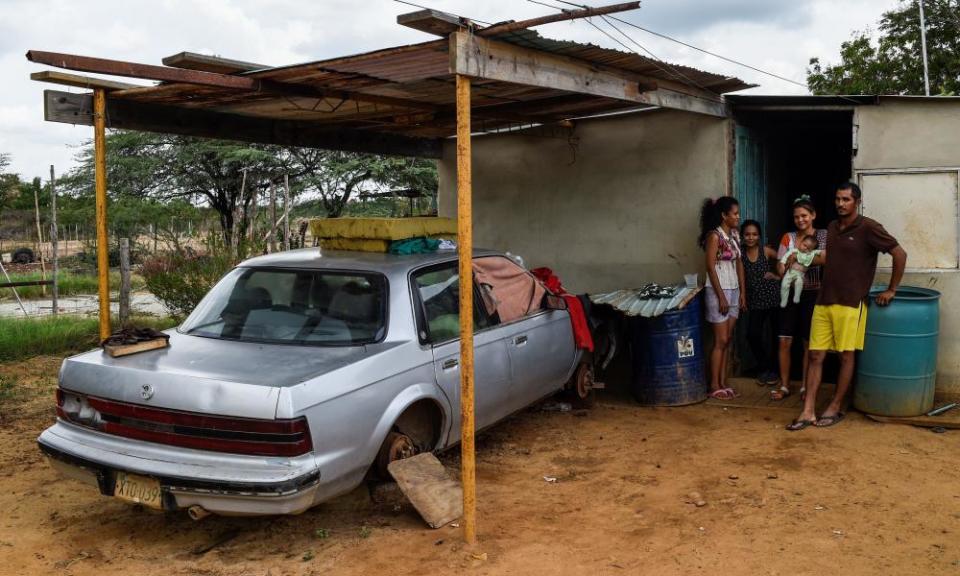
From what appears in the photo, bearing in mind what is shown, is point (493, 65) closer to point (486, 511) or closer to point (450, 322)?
point (450, 322)

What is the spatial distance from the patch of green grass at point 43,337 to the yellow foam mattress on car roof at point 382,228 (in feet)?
17.8

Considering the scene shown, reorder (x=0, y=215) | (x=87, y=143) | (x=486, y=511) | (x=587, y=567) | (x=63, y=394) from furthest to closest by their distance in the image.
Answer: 1. (x=0, y=215)
2. (x=87, y=143)
3. (x=486, y=511)
4. (x=63, y=394)
5. (x=587, y=567)

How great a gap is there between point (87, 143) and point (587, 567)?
22.3 m

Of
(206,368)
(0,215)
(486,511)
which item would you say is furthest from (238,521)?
(0,215)

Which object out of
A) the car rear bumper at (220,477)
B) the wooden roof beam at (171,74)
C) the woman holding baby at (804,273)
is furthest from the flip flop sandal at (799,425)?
the wooden roof beam at (171,74)

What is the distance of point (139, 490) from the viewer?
13.0ft

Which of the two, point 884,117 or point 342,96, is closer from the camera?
point 342,96

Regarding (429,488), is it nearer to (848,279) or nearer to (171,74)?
(171,74)

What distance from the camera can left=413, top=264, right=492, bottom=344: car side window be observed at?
16.5 ft

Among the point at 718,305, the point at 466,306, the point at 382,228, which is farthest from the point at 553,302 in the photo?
the point at 466,306

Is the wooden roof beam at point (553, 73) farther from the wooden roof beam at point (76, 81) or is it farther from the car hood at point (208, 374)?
the wooden roof beam at point (76, 81)

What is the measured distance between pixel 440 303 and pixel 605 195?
3704 mm

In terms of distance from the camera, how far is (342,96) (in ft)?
20.6

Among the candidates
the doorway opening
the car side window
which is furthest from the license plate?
the doorway opening
